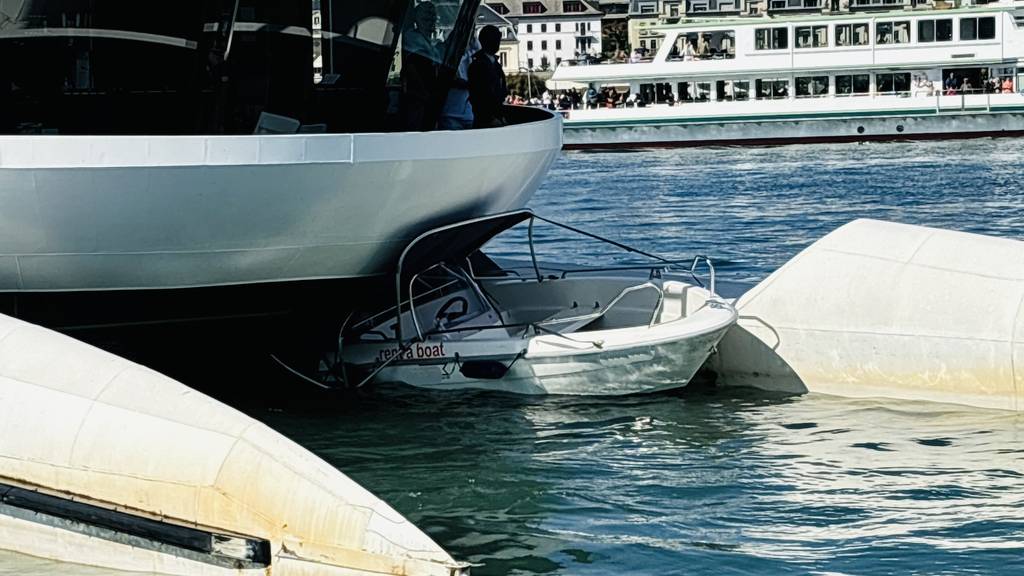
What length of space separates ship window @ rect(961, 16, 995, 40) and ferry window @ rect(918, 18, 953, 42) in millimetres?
504

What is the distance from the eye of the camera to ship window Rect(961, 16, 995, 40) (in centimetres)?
6131

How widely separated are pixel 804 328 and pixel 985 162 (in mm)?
33870

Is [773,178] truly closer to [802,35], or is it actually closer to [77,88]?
[802,35]

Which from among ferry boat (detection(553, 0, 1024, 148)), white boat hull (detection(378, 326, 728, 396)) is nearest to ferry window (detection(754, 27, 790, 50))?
ferry boat (detection(553, 0, 1024, 148))

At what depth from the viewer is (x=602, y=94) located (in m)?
66.7

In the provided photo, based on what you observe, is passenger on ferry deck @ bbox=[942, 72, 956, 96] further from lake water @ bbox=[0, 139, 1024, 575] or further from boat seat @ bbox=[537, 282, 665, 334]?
lake water @ bbox=[0, 139, 1024, 575]

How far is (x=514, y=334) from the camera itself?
47.2 ft

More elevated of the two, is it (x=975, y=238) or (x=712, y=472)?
(x=975, y=238)

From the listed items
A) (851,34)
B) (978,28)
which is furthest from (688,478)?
(978,28)

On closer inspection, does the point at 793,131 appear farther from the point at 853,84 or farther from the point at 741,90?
the point at 741,90

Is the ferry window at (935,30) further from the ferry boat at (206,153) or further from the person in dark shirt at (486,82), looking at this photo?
the ferry boat at (206,153)

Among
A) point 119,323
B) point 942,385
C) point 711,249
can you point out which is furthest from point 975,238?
point 711,249

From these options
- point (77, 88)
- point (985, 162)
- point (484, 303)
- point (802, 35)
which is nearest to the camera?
point (77, 88)

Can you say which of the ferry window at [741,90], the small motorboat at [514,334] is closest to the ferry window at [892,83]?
the ferry window at [741,90]
